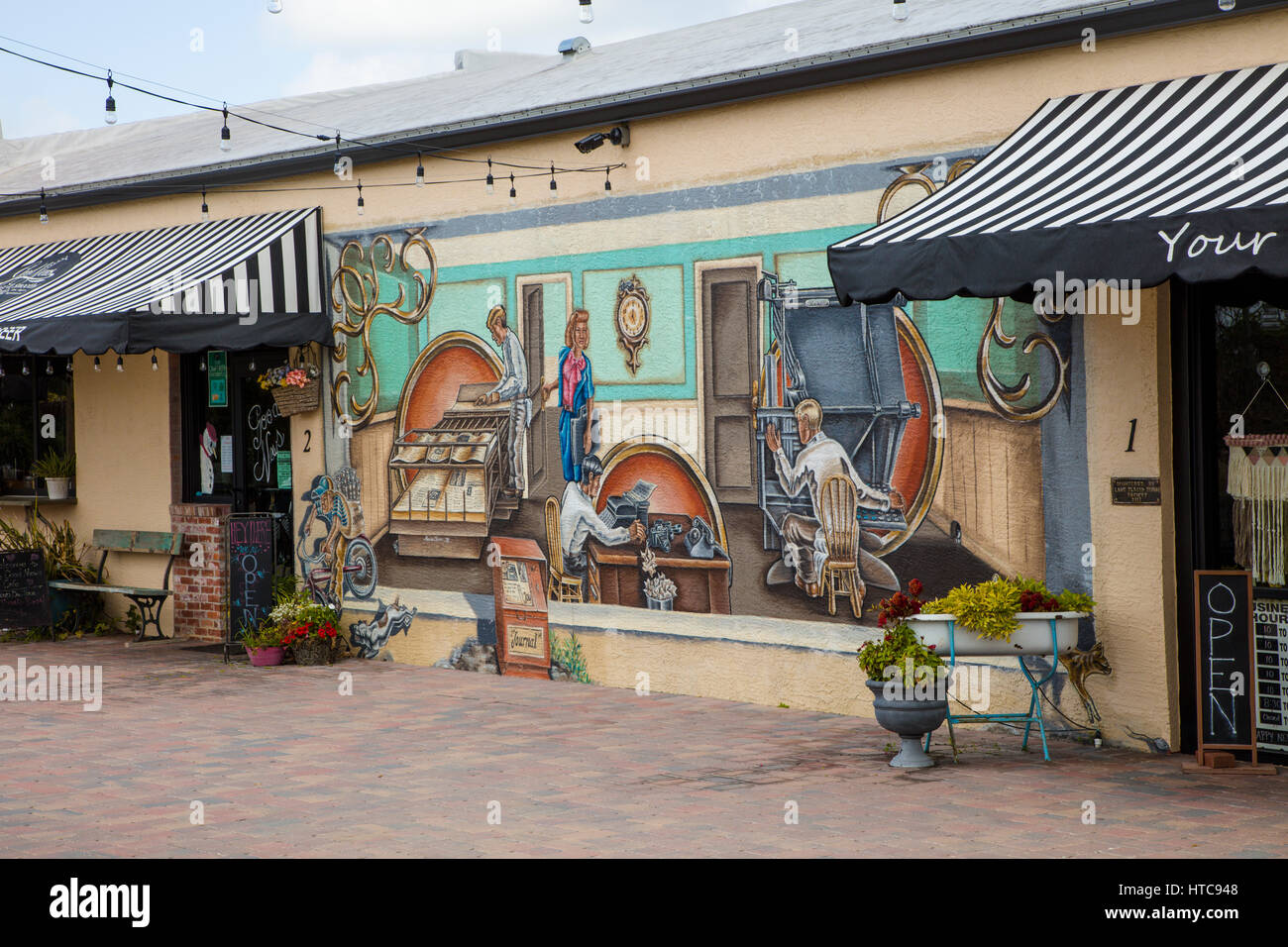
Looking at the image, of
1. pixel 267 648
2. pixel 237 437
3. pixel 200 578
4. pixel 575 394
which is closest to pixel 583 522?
pixel 575 394

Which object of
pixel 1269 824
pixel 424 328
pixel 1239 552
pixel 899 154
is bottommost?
pixel 1269 824

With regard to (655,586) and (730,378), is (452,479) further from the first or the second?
(730,378)

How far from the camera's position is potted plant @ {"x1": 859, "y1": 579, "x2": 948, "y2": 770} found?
7.46 meters

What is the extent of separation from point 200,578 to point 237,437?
1.27 m

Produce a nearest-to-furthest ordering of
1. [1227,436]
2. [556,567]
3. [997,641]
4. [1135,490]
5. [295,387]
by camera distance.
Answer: [997,641] < [1227,436] < [1135,490] < [556,567] < [295,387]

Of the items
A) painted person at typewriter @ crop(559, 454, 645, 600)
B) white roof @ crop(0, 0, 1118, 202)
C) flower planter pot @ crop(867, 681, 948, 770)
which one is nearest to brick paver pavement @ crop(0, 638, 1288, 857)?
flower planter pot @ crop(867, 681, 948, 770)

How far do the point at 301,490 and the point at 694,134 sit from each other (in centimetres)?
469

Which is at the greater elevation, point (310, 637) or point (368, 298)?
point (368, 298)

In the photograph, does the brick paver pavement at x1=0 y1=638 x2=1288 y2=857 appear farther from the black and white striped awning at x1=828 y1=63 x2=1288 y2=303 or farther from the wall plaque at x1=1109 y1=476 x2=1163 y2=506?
the black and white striped awning at x1=828 y1=63 x2=1288 y2=303

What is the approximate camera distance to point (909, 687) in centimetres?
748

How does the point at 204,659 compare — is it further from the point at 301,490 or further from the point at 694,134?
the point at 694,134

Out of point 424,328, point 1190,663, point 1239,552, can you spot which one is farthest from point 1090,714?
point 424,328

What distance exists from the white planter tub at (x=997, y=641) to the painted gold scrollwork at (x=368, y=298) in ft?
17.1

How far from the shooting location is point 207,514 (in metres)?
12.9
